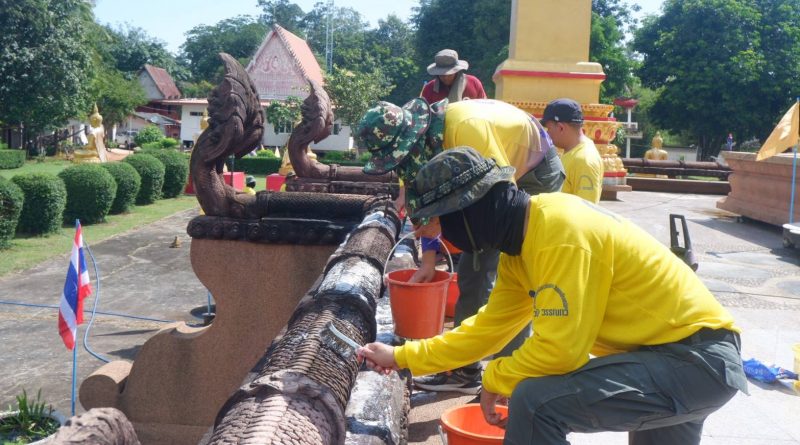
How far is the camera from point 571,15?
11742 millimetres

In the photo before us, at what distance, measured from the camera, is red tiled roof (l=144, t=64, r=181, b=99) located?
6938 centimetres

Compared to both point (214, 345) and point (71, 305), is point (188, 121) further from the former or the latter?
point (214, 345)

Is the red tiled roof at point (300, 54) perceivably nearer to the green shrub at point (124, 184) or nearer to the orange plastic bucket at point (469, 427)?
the green shrub at point (124, 184)

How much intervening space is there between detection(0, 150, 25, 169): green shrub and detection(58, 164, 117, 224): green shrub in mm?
17581

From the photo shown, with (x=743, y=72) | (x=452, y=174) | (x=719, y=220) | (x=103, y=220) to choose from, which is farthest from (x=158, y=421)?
(x=743, y=72)

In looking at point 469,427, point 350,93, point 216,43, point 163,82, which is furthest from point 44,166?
point 216,43

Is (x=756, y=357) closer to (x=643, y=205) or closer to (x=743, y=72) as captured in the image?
(x=643, y=205)

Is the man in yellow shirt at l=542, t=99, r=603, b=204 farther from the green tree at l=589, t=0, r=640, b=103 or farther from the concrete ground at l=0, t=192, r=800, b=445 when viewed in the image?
the green tree at l=589, t=0, r=640, b=103

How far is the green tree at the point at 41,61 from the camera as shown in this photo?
34.3 m

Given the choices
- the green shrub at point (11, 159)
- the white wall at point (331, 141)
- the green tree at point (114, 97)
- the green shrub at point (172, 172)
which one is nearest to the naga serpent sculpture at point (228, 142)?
the green shrub at point (172, 172)

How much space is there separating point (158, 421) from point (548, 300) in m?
4.16

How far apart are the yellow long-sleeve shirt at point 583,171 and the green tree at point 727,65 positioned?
33.0 metres

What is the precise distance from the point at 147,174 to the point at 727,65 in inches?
1050

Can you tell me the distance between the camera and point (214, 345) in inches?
211
